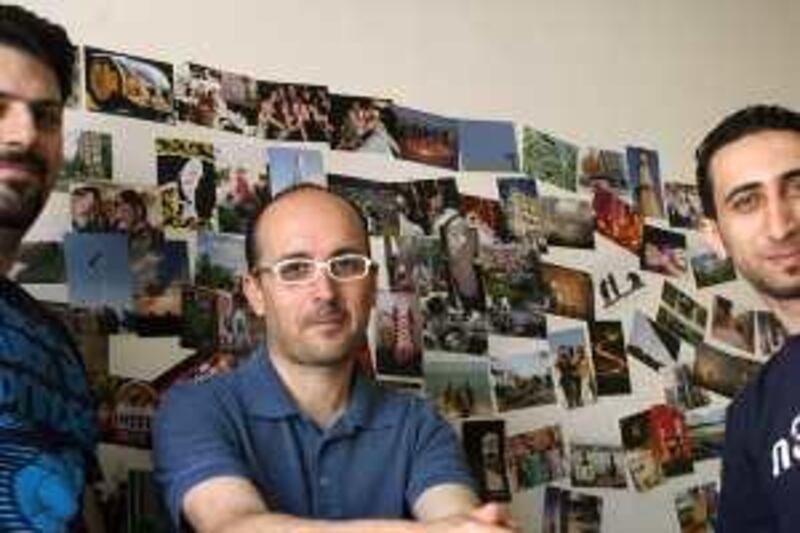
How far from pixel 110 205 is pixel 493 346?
0.67 metres

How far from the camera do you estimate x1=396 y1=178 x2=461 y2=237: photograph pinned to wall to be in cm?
176

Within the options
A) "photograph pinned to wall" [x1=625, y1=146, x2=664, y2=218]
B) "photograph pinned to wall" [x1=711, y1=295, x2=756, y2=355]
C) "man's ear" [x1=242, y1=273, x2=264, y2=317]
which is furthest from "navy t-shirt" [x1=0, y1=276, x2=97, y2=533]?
"photograph pinned to wall" [x1=711, y1=295, x2=756, y2=355]

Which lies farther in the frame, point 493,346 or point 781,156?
point 493,346

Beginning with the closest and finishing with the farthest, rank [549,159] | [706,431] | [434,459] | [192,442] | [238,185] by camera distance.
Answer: [192,442]
[434,459]
[238,185]
[549,159]
[706,431]

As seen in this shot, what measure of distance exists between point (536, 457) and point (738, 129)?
640 mm

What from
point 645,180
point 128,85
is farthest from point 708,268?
point 128,85

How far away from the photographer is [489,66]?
191 centimetres

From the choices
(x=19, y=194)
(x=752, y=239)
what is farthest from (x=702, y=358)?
(x=19, y=194)

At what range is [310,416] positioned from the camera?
138cm

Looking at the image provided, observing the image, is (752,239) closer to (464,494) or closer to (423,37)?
(464,494)

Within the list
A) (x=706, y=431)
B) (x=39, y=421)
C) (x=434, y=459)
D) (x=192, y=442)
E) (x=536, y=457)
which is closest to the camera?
(x=39, y=421)

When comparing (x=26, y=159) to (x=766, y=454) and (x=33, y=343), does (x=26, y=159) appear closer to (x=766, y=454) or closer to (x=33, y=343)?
(x=33, y=343)

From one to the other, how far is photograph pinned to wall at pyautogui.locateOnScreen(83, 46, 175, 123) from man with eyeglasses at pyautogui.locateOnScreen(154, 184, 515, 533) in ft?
0.83

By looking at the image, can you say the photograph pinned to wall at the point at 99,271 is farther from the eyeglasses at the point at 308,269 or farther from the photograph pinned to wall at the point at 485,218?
the photograph pinned to wall at the point at 485,218
